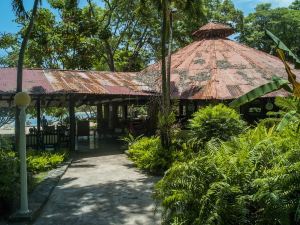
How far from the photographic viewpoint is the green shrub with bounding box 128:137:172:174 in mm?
13234

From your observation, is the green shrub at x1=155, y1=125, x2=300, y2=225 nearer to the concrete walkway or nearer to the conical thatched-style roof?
the concrete walkway

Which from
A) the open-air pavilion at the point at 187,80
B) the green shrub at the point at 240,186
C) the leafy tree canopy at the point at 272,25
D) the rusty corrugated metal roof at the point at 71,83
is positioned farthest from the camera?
the leafy tree canopy at the point at 272,25

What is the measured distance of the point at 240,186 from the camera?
17.8 feet

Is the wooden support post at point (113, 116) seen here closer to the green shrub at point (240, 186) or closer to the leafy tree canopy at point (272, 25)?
the leafy tree canopy at point (272, 25)

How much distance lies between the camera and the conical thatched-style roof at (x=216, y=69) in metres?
19.4

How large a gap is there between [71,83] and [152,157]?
7.17 meters

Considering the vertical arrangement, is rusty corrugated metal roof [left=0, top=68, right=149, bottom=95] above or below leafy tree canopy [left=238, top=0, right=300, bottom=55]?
below

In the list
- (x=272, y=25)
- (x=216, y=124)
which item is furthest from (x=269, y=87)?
(x=272, y=25)

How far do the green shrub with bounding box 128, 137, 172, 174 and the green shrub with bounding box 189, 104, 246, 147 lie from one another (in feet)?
4.38

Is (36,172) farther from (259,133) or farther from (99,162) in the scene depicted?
(259,133)

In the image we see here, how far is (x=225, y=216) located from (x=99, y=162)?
36.9 feet

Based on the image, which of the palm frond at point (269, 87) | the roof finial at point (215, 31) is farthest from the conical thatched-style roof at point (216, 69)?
the palm frond at point (269, 87)

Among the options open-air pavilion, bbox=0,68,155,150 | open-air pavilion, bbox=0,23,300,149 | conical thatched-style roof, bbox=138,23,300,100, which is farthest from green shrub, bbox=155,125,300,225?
conical thatched-style roof, bbox=138,23,300,100

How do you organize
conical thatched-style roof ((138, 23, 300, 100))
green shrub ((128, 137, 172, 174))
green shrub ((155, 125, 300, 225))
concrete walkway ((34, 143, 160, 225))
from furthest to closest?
1. conical thatched-style roof ((138, 23, 300, 100))
2. green shrub ((128, 137, 172, 174))
3. concrete walkway ((34, 143, 160, 225))
4. green shrub ((155, 125, 300, 225))
